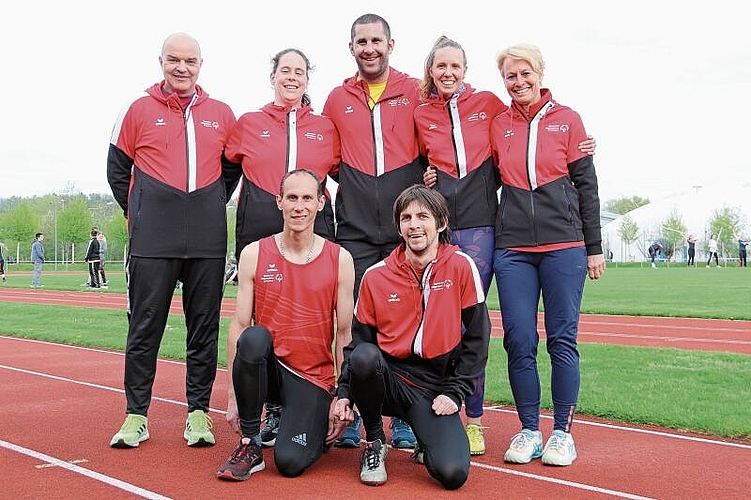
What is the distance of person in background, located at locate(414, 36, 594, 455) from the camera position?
16.2ft

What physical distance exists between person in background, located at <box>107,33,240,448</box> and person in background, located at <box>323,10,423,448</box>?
810 mm

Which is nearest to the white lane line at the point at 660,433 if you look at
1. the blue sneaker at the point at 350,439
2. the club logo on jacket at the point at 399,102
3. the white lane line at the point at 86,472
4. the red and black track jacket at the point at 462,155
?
the blue sneaker at the point at 350,439

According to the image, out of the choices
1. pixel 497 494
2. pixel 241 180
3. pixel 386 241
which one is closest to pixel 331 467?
pixel 497 494

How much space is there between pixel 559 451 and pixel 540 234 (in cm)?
125

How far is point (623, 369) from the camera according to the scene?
27.9 ft

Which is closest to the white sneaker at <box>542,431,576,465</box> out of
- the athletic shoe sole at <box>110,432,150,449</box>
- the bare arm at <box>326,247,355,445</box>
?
the bare arm at <box>326,247,355,445</box>

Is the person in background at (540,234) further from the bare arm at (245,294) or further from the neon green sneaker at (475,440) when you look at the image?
the bare arm at (245,294)

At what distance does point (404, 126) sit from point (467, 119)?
16.0 inches

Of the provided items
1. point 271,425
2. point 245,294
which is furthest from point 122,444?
point 245,294

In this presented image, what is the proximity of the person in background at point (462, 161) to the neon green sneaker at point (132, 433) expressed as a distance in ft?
6.72

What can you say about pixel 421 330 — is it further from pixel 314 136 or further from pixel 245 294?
pixel 314 136

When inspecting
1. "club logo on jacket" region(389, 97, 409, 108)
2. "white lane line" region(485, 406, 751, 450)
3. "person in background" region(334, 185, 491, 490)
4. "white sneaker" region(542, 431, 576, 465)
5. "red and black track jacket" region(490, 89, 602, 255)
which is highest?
"club logo on jacket" region(389, 97, 409, 108)

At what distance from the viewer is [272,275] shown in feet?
15.6

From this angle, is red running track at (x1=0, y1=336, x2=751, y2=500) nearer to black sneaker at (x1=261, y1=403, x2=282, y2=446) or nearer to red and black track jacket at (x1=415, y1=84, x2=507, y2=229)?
black sneaker at (x1=261, y1=403, x2=282, y2=446)
